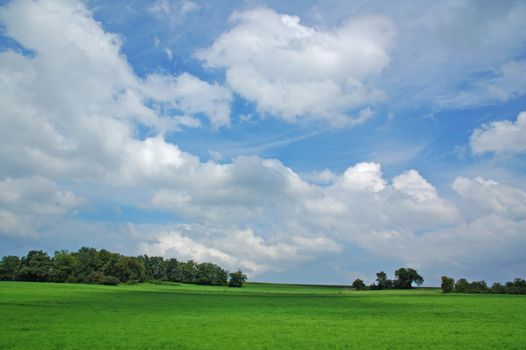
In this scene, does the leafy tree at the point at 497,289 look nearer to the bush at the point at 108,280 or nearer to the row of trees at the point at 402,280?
the row of trees at the point at 402,280

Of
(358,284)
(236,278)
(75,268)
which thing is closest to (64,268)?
(75,268)

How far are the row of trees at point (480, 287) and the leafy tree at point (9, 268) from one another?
153 metres

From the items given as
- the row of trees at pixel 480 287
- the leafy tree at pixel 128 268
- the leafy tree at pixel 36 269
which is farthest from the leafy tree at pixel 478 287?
the leafy tree at pixel 36 269

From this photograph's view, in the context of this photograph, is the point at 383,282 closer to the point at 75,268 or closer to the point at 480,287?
the point at 480,287

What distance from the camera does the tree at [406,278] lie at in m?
187

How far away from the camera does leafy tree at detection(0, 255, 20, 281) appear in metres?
158

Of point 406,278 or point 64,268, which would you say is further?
point 406,278

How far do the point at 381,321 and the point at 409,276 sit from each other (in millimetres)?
153988

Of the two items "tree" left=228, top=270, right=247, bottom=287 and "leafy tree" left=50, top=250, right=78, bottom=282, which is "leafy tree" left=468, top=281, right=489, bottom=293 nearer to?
"tree" left=228, top=270, right=247, bottom=287

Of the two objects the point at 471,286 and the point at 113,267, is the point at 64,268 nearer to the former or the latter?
the point at 113,267

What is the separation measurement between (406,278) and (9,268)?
507ft

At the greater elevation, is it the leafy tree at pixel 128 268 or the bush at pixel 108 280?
the leafy tree at pixel 128 268

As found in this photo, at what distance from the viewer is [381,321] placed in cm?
4412

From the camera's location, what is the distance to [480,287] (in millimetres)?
155250
